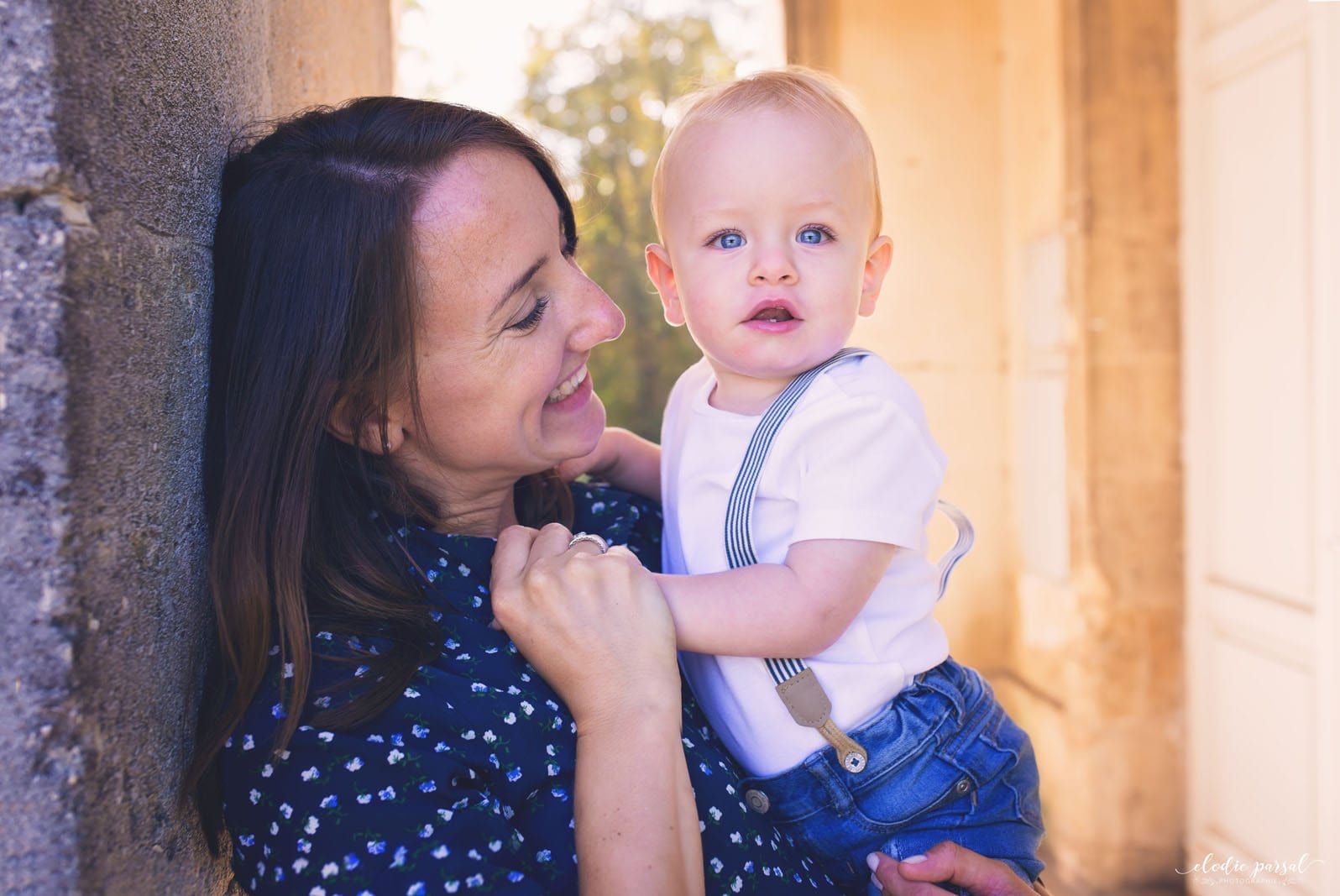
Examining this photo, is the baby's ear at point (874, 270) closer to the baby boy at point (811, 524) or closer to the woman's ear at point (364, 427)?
the baby boy at point (811, 524)

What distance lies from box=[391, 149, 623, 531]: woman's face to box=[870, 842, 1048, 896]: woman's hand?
2.40 feet

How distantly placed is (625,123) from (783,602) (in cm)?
757

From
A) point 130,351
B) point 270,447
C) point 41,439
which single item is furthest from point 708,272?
point 41,439

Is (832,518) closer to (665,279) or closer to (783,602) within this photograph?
(783,602)

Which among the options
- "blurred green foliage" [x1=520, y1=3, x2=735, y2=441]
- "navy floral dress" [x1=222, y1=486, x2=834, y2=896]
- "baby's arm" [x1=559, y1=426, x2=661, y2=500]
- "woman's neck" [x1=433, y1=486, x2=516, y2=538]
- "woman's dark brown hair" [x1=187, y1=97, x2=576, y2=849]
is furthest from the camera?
"blurred green foliage" [x1=520, y1=3, x2=735, y2=441]

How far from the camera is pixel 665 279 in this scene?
1658 millimetres

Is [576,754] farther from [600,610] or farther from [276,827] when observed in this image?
[276,827]

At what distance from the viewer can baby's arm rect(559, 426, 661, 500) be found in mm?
1949

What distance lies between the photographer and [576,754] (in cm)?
127

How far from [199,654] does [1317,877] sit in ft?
10.3

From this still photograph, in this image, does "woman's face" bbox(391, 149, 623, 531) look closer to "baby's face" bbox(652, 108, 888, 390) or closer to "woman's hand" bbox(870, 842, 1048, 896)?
"baby's face" bbox(652, 108, 888, 390)

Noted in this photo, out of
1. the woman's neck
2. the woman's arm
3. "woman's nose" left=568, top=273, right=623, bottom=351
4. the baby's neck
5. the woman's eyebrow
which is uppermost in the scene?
the woman's eyebrow

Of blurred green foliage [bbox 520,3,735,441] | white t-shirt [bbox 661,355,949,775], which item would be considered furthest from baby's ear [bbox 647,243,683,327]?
blurred green foliage [bbox 520,3,735,441]

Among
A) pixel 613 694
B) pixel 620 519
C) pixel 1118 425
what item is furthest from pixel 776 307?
pixel 1118 425
